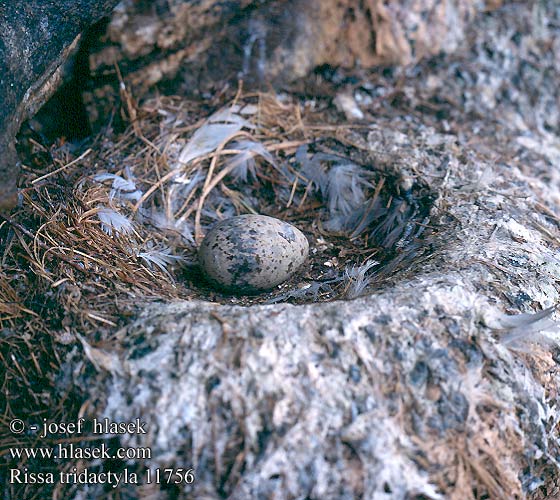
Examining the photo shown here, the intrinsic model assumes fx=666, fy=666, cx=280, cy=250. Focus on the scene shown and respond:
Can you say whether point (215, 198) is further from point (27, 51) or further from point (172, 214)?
point (27, 51)

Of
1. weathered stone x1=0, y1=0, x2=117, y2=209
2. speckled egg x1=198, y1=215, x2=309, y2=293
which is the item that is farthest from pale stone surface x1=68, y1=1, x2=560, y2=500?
weathered stone x1=0, y1=0, x2=117, y2=209

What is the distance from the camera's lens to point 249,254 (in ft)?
7.85

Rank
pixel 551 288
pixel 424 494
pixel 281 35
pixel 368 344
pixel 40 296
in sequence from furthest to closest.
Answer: pixel 281 35, pixel 551 288, pixel 40 296, pixel 368 344, pixel 424 494

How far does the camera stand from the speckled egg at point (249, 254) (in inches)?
94.6

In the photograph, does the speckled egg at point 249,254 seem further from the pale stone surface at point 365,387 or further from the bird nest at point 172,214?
the pale stone surface at point 365,387

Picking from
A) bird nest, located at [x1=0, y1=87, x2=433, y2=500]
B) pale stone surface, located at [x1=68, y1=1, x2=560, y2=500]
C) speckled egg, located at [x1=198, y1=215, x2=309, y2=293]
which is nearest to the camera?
pale stone surface, located at [x1=68, y1=1, x2=560, y2=500]

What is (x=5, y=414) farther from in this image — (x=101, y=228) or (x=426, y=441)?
(x=426, y=441)

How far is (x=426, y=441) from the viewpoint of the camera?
1875 millimetres

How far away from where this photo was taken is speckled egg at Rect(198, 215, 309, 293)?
2402 millimetres

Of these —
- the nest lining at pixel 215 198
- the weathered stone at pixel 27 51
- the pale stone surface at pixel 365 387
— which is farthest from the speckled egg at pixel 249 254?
the weathered stone at pixel 27 51

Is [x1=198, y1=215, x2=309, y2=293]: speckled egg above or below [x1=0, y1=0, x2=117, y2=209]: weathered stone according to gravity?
below

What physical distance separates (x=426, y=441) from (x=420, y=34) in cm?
246

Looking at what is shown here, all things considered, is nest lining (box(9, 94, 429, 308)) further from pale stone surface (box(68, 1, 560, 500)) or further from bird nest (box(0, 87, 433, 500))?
pale stone surface (box(68, 1, 560, 500))

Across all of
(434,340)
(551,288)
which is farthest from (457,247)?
(434,340)
